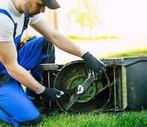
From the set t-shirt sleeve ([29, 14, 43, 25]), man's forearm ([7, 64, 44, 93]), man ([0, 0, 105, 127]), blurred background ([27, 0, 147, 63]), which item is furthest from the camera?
blurred background ([27, 0, 147, 63])

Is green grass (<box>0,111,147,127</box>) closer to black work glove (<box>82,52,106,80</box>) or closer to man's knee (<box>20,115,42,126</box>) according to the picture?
man's knee (<box>20,115,42,126</box>)

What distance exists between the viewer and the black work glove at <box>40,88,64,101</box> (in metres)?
5.51

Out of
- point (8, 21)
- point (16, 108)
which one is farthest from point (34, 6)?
point (16, 108)

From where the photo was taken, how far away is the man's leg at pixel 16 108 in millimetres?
5500

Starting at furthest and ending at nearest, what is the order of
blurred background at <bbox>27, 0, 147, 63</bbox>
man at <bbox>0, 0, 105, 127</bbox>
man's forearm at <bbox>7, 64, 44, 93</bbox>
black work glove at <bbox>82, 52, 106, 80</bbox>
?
blurred background at <bbox>27, 0, 147, 63</bbox> < black work glove at <bbox>82, 52, 106, 80</bbox> < man's forearm at <bbox>7, 64, 44, 93</bbox> < man at <bbox>0, 0, 105, 127</bbox>

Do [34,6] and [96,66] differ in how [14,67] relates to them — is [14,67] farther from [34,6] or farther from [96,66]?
[96,66]

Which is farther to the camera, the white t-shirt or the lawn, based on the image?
the lawn

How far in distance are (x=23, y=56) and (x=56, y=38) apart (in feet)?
1.06

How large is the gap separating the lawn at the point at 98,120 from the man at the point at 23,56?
160 millimetres

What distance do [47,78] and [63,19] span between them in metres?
5.60

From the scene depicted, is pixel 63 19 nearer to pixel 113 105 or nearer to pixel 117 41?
pixel 117 41

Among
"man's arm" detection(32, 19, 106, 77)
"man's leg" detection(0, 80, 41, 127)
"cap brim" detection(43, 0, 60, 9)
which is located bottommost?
"man's leg" detection(0, 80, 41, 127)

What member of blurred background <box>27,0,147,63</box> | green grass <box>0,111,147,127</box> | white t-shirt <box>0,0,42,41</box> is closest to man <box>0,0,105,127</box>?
white t-shirt <box>0,0,42,41</box>

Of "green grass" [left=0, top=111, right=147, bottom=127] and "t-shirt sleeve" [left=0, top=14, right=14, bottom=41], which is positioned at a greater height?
"t-shirt sleeve" [left=0, top=14, right=14, bottom=41]
